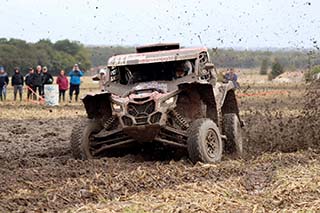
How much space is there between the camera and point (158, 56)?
39.9 feet

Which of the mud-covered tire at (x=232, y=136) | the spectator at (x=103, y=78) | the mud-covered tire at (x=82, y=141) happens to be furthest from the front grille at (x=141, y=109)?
the mud-covered tire at (x=232, y=136)

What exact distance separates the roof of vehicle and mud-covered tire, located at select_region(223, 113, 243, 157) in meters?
1.37

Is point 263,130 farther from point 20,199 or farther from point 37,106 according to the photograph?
point 37,106

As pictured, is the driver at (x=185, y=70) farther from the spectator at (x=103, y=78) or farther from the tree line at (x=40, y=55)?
the tree line at (x=40, y=55)

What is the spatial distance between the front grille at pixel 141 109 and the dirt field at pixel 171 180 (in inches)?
31.0

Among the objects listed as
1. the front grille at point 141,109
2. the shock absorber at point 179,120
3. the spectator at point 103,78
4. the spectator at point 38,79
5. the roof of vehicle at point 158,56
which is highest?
the roof of vehicle at point 158,56

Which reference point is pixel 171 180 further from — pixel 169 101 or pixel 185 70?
pixel 185 70

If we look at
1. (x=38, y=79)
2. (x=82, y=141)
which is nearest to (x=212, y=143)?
(x=82, y=141)

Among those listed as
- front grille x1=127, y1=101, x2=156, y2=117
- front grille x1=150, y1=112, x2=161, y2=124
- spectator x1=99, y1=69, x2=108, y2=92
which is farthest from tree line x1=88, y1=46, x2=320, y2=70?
front grille x1=150, y1=112, x2=161, y2=124

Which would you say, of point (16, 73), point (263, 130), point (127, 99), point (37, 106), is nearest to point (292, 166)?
point (127, 99)

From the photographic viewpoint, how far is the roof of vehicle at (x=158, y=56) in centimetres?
1207

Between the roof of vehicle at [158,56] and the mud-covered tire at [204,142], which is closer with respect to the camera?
the mud-covered tire at [204,142]

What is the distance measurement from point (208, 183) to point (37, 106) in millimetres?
18572

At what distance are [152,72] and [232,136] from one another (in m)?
1.83
